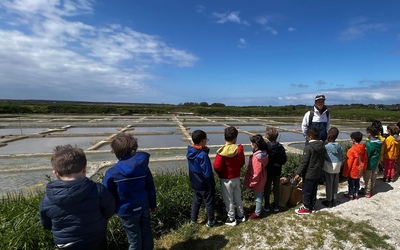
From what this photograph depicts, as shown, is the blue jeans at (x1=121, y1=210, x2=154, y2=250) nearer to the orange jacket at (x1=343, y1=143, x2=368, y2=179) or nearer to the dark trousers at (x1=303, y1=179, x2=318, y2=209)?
Result: the dark trousers at (x1=303, y1=179, x2=318, y2=209)

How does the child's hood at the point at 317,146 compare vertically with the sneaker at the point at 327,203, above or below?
above

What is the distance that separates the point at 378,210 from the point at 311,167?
1453 mm

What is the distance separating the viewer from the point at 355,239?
309 centimetres

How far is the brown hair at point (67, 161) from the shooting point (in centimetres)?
189

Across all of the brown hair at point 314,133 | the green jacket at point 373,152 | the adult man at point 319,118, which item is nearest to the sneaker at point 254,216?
the brown hair at point 314,133

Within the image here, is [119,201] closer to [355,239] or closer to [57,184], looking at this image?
[57,184]

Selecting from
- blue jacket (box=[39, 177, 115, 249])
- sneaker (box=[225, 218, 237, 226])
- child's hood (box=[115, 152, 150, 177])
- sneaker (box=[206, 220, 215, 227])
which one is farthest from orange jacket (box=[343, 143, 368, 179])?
blue jacket (box=[39, 177, 115, 249])

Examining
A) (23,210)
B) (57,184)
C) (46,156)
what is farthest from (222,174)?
(46,156)

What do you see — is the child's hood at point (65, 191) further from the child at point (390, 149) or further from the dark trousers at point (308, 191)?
the child at point (390, 149)

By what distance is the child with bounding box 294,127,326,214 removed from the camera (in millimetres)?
3645

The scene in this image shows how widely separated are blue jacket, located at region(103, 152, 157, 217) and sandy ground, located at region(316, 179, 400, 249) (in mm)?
3088

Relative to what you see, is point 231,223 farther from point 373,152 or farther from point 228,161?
point 373,152

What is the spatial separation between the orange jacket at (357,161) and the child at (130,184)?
365 centimetres

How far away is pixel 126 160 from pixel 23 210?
1.67 meters
